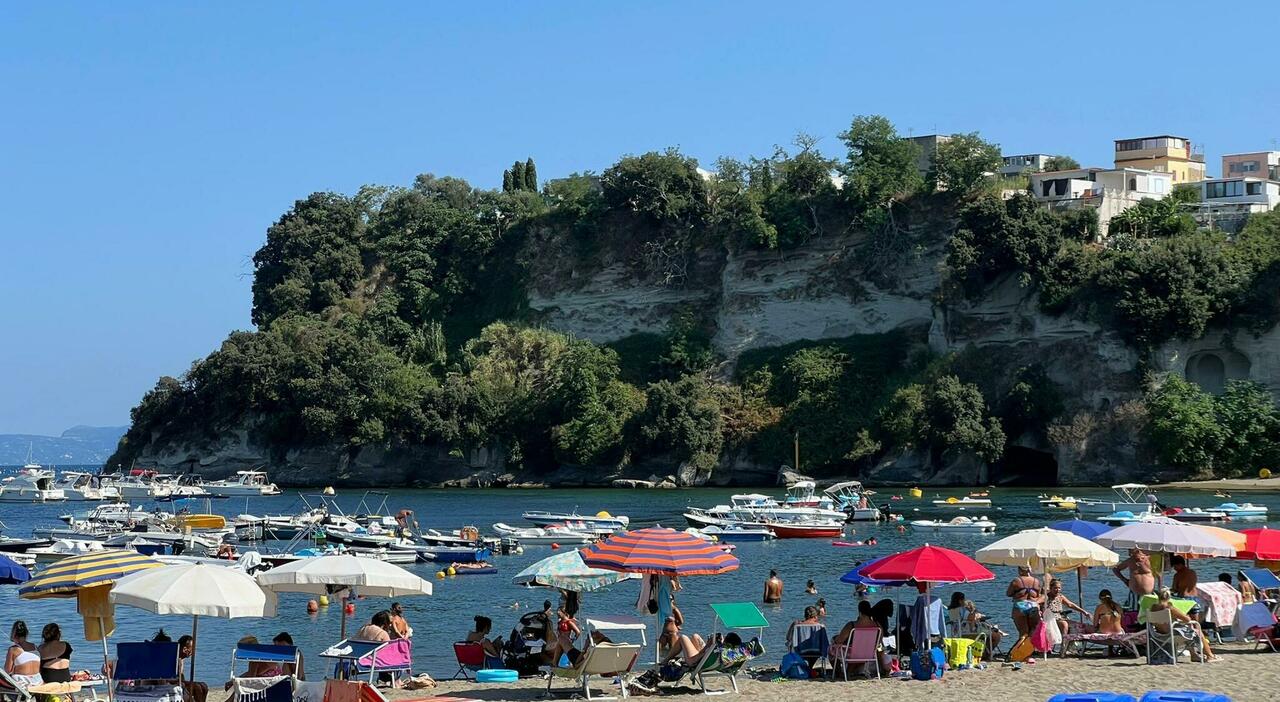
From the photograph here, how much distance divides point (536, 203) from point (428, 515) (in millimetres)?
49163

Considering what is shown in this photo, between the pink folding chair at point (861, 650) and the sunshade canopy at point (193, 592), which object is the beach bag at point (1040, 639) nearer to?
the pink folding chair at point (861, 650)

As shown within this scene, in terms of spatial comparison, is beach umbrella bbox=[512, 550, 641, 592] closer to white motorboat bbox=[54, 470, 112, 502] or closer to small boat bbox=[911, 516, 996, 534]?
small boat bbox=[911, 516, 996, 534]

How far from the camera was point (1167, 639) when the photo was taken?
24.8 metres

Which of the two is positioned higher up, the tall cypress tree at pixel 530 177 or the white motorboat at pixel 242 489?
the tall cypress tree at pixel 530 177

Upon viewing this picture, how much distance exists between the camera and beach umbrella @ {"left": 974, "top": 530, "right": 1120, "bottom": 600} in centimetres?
2664

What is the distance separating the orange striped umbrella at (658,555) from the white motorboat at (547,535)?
37744mm

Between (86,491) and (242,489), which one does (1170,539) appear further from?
(86,491)

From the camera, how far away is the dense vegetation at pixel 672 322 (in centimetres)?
9044

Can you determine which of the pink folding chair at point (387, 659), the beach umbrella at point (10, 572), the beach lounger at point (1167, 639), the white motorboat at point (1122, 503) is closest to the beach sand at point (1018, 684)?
the beach lounger at point (1167, 639)

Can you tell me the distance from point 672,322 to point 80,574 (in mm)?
89735

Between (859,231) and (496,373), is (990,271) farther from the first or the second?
(496,373)

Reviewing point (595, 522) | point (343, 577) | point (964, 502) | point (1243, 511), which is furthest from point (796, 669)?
point (964, 502)

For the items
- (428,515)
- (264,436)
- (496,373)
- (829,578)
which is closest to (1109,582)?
(829,578)

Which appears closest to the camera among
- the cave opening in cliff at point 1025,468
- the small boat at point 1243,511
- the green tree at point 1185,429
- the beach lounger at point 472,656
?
the beach lounger at point 472,656
